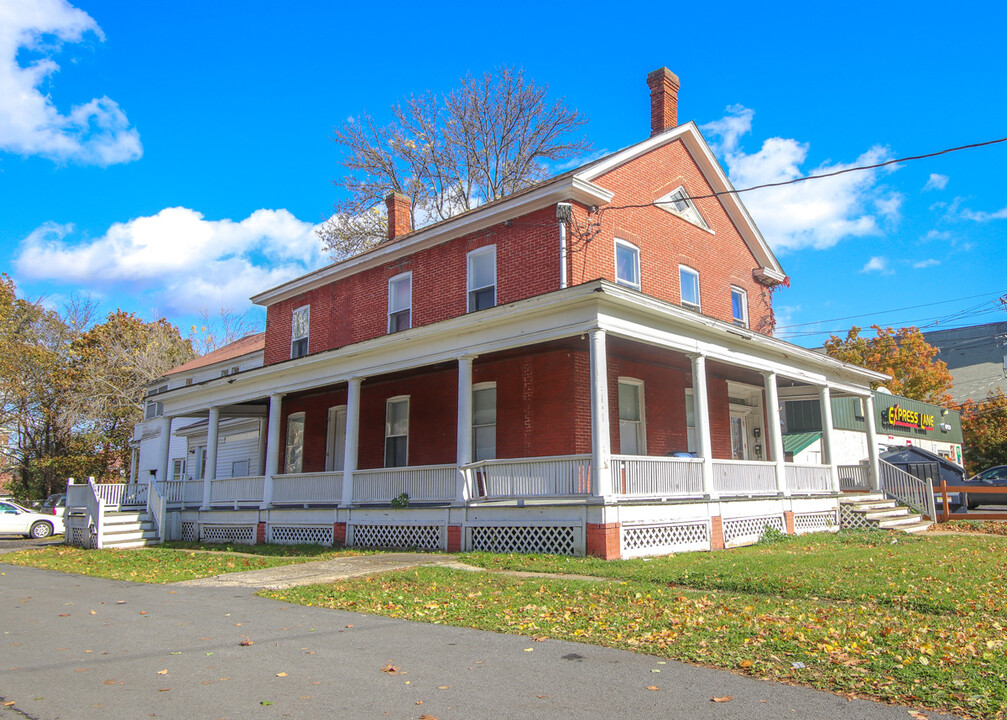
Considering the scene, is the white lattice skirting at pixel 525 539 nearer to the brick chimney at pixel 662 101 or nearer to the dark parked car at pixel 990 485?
the brick chimney at pixel 662 101

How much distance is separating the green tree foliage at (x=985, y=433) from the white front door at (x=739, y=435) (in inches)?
1144

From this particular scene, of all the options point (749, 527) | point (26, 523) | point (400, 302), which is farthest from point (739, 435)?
point (26, 523)

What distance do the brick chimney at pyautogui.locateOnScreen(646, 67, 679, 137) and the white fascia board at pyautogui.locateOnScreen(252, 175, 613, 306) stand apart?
15.8 ft

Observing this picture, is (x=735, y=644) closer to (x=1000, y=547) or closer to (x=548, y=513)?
(x=548, y=513)

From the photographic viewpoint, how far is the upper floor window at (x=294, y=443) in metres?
24.2

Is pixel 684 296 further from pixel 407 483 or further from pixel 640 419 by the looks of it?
pixel 407 483

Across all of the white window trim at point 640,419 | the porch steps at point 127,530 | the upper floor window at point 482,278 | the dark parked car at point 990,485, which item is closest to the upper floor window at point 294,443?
the porch steps at point 127,530

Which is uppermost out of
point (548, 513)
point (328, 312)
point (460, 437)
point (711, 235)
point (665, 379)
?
point (711, 235)

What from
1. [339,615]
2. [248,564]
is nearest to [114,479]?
[248,564]

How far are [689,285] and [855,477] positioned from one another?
7145 millimetres

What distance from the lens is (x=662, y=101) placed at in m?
21.2

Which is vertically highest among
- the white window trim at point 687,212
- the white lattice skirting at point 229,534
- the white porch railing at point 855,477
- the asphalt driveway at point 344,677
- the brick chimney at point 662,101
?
the brick chimney at point 662,101

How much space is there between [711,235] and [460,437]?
10.5 m

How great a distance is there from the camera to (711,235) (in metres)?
21.3
